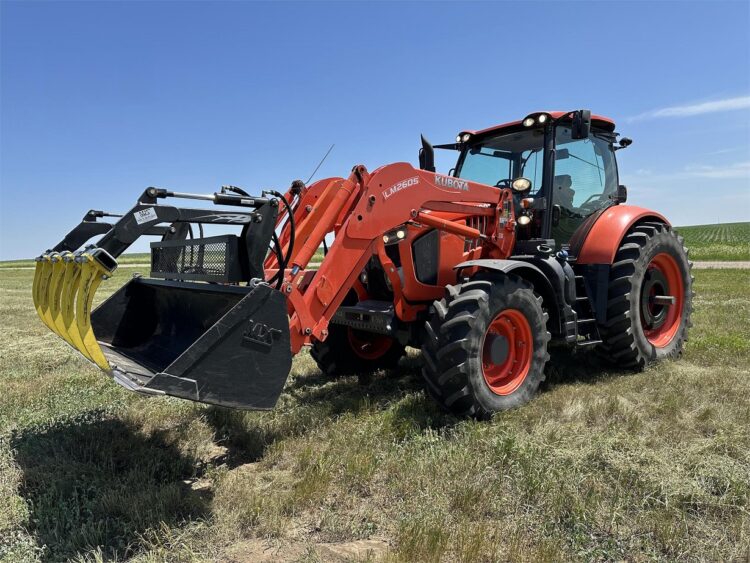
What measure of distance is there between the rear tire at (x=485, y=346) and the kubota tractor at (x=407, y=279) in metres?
0.02

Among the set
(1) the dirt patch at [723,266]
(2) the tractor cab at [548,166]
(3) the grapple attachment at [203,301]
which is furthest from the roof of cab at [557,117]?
(1) the dirt patch at [723,266]

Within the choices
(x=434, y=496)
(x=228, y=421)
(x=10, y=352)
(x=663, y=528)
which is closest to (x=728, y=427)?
(x=663, y=528)

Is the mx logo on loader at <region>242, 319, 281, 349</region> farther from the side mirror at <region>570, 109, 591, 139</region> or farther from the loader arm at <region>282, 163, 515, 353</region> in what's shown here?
the side mirror at <region>570, 109, 591, 139</region>

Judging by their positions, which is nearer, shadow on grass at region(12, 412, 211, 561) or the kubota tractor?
shadow on grass at region(12, 412, 211, 561)

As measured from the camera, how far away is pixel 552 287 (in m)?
5.14

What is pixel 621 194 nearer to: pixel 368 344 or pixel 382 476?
pixel 368 344

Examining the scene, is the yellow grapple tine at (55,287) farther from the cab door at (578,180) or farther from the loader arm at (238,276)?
the cab door at (578,180)

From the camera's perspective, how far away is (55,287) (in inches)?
141

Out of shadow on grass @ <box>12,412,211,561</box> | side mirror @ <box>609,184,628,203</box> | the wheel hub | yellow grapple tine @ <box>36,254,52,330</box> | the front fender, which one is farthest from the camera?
side mirror @ <box>609,184,628,203</box>

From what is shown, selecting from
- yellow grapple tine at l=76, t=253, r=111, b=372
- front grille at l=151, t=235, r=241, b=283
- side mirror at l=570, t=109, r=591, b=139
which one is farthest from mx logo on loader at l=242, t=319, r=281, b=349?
side mirror at l=570, t=109, r=591, b=139

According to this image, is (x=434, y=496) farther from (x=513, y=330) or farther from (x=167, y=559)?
(x=513, y=330)

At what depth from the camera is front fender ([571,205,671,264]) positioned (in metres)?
5.78

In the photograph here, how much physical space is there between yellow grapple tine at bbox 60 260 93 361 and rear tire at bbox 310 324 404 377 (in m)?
2.72

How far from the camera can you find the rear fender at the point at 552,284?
5.07m
